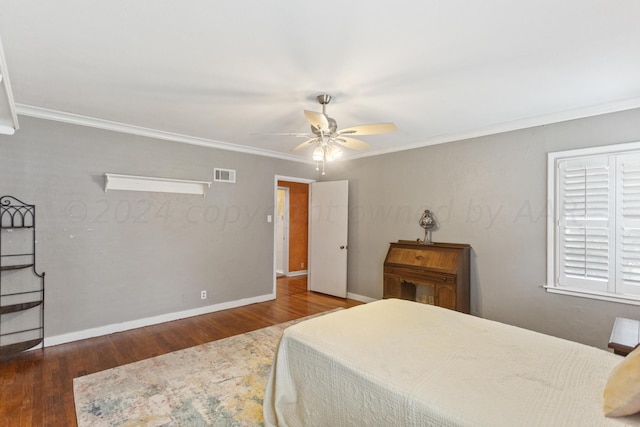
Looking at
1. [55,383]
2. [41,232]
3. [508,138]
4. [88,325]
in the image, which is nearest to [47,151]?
[41,232]

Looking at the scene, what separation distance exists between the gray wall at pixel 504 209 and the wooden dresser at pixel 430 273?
0.72 feet

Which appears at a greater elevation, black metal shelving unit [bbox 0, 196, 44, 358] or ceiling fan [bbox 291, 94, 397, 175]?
ceiling fan [bbox 291, 94, 397, 175]

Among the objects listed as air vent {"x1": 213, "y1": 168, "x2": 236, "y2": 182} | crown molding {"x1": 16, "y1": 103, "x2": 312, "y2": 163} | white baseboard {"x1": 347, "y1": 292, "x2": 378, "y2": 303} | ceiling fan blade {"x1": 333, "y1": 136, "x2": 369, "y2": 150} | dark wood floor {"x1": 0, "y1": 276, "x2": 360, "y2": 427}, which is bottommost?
dark wood floor {"x1": 0, "y1": 276, "x2": 360, "y2": 427}

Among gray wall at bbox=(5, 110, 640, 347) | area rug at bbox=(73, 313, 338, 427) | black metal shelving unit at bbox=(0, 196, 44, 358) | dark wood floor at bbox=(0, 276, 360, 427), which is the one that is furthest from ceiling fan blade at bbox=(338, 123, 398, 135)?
black metal shelving unit at bbox=(0, 196, 44, 358)

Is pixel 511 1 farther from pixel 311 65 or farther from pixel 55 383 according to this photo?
→ pixel 55 383

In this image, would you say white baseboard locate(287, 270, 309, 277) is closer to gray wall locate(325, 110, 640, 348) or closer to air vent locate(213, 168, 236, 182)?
gray wall locate(325, 110, 640, 348)

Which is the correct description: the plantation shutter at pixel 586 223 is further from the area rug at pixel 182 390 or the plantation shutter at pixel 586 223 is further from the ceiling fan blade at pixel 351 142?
the area rug at pixel 182 390

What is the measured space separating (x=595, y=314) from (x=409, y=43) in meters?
3.12

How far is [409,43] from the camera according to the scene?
1.90 meters

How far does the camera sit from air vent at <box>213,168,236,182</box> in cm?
443

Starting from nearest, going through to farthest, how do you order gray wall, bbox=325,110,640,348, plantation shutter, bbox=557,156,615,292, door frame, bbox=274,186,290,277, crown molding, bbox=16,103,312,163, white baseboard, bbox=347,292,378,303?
plantation shutter, bbox=557,156,615,292
gray wall, bbox=325,110,640,348
crown molding, bbox=16,103,312,163
white baseboard, bbox=347,292,378,303
door frame, bbox=274,186,290,277

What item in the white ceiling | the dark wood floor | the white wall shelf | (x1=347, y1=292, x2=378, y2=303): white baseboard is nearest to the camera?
the white ceiling

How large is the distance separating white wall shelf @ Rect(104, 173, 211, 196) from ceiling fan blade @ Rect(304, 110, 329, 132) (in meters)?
2.34

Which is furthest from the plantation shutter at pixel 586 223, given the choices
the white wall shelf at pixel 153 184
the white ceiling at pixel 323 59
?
the white wall shelf at pixel 153 184
